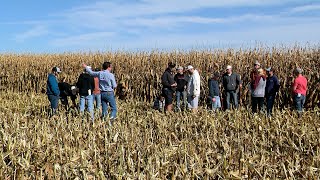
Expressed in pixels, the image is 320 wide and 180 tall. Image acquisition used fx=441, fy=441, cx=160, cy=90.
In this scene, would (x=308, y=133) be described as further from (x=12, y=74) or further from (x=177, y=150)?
(x=12, y=74)

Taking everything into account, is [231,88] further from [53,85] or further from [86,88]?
[53,85]

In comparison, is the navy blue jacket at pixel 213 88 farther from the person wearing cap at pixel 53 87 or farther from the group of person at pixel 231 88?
the person wearing cap at pixel 53 87

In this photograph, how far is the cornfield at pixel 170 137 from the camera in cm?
466

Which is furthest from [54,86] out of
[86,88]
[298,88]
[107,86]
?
[298,88]

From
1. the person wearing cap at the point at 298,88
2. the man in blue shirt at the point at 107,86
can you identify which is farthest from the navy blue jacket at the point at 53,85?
the person wearing cap at the point at 298,88

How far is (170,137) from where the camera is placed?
7.62 m

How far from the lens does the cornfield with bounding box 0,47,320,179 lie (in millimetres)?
4656

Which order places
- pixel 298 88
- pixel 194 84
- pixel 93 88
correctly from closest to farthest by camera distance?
pixel 298 88
pixel 93 88
pixel 194 84

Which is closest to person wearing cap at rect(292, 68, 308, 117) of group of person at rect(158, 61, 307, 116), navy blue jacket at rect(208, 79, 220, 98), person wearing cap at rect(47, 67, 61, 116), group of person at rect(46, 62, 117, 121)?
group of person at rect(158, 61, 307, 116)

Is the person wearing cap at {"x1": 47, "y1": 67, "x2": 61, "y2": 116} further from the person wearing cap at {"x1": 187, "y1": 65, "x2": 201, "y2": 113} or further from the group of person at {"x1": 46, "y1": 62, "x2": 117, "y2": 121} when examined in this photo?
the person wearing cap at {"x1": 187, "y1": 65, "x2": 201, "y2": 113}

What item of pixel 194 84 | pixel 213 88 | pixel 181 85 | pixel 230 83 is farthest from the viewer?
pixel 181 85

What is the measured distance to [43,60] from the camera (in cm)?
2483

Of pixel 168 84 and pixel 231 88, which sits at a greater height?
pixel 168 84

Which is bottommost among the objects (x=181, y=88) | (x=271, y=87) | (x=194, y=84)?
(x=181, y=88)
